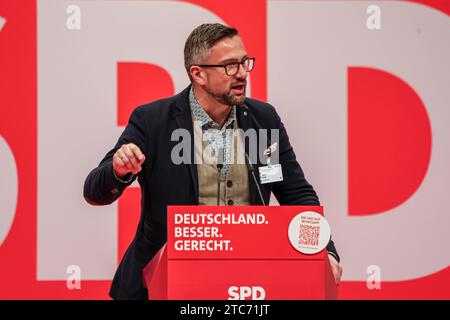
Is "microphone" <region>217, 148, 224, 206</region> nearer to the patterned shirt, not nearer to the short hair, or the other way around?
the patterned shirt

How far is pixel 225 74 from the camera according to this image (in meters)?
2.53

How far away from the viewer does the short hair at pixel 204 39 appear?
2.52 metres

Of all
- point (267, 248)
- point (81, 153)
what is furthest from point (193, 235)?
point (81, 153)

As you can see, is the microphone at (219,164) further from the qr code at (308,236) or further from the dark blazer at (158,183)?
the qr code at (308,236)

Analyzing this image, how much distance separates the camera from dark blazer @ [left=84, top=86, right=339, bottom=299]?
2447 millimetres

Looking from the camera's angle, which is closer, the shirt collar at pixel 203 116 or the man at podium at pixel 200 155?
the man at podium at pixel 200 155

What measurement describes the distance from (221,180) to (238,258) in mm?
628

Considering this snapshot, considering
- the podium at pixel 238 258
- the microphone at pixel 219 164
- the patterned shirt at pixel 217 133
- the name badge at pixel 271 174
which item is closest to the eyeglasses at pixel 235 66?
the patterned shirt at pixel 217 133

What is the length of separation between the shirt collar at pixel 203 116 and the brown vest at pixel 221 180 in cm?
10

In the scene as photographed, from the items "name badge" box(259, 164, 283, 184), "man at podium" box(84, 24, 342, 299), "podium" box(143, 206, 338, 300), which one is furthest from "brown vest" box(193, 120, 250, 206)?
"podium" box(143, 206, 338, 300)

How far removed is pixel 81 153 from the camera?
3.53 metres

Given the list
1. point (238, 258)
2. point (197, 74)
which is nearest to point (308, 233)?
point (238, 258)
